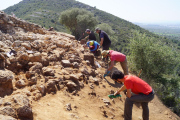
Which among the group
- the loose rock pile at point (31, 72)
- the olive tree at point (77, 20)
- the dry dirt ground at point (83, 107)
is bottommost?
the dry dirt ground at point (83, 107)

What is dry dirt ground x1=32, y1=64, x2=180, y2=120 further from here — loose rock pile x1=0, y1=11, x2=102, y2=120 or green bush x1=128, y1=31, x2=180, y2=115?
green bush x1=128, y1=31, x2=180, y2=115

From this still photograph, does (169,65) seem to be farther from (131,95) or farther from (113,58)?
(131,95)

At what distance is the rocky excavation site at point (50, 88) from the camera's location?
2.64 m

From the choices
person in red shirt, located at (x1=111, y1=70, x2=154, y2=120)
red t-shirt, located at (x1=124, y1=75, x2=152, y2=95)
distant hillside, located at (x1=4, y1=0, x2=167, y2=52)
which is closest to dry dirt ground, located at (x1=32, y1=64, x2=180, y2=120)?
person in red shirt, located at (x1=111, y1=70, x2=154, y2=120)

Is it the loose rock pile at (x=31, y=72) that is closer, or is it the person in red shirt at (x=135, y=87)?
the loose rock pile at (x=31, y=72)

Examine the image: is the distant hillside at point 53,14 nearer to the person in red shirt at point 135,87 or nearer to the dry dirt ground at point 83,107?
the dry dirt ground at point 83,107

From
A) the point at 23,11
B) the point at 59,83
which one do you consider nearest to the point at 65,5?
the point at 23,11

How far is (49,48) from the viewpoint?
18.5 feet

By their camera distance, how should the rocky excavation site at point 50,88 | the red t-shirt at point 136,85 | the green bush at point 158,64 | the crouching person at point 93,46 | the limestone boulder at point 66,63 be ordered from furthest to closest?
1. the green bush at point 158,64
2. the crouching person at point 93,46
3. the limestone boulder at point 66,63
4. the red t-shirt at point 136,85
5. the rocky excavation site at point 50,88

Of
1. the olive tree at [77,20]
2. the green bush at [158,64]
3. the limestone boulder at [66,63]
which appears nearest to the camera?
the limestone boulder at [66,63]

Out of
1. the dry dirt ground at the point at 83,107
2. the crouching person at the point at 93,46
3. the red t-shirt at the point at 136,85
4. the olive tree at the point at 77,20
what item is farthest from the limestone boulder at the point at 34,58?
the olive tree at the point at 77,20

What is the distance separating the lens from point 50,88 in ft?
11.9

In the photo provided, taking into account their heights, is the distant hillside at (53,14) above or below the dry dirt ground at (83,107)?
above

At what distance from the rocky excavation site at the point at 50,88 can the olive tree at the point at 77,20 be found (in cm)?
1567
